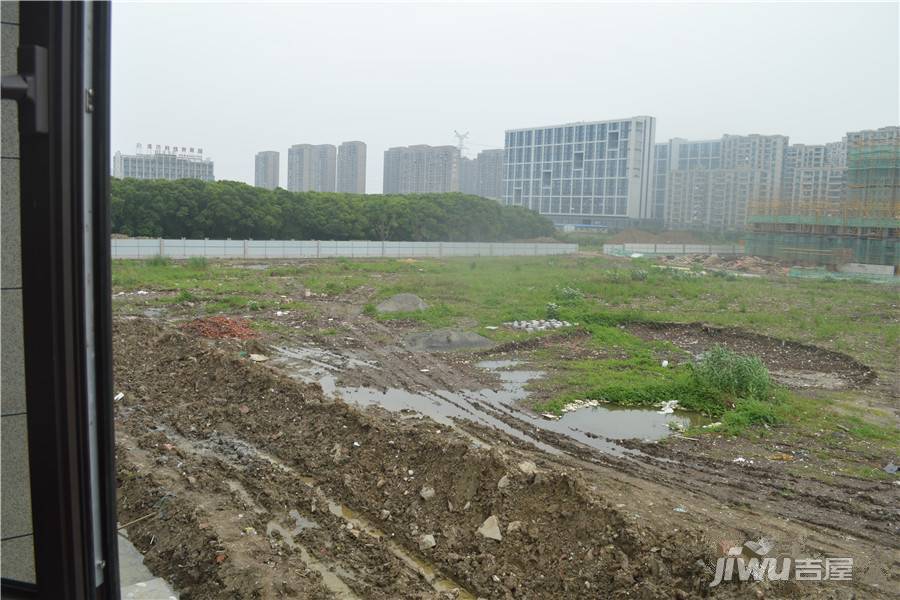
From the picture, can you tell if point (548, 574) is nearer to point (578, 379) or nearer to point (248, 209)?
point (578, 379)

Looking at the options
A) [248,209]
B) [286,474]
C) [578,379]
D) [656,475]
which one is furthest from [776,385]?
[248,209]

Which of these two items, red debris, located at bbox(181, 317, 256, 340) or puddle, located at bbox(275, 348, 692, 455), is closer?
puddle, located at bbox(275, 348, 692, 455)

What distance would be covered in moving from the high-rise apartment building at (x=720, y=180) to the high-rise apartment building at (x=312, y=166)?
923 inches

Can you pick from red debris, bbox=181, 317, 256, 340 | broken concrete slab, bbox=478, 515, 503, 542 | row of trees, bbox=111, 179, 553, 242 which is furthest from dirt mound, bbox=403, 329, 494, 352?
row of trees, bbox=111, 179, 553, 242

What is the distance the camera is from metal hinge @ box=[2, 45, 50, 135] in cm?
172

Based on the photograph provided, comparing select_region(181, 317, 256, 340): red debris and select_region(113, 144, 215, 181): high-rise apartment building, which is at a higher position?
select_region(113, 144, 215, 181): high-rise apartment building

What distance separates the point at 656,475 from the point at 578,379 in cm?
315

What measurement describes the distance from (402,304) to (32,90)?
1307 cm

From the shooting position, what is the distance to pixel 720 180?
4900 centimetres

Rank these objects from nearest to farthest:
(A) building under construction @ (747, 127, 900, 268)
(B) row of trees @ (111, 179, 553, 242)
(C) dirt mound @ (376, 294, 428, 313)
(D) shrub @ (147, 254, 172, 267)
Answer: (C) dirt mound @ (376, 294, 428, 313) → (D) shrub @ (147, 254, 172, 267) → (B) row of trees @ (111, 179, 553, 242) → (A) building under construction @ (747, 127, 900, 268)

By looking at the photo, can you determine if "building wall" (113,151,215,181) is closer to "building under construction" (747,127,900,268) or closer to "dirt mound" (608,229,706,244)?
"dirt mound" (608,229,706,244)

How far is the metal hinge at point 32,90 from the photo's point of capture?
1.72 metres

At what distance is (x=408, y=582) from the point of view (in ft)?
13.7

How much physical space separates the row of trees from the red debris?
52.7 feet
